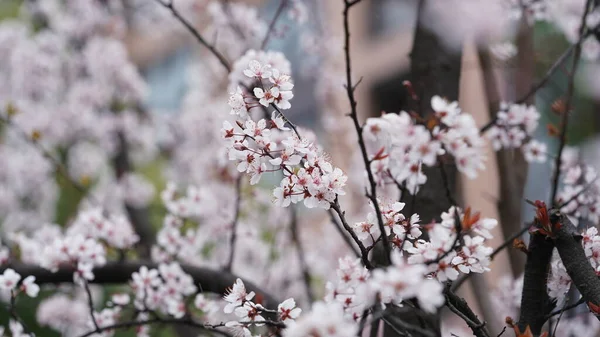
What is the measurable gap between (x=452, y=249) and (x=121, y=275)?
1.63m

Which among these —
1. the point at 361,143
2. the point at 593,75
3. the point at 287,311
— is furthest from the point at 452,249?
the point at 593,75

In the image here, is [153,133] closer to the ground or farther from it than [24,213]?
farther from it

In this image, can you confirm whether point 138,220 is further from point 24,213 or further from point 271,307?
point 271,307

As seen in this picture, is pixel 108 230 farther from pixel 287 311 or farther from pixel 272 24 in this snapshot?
pixel 287 311

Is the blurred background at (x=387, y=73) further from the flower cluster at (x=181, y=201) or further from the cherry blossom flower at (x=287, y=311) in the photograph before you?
the flower cluster at (x=181, y=201)

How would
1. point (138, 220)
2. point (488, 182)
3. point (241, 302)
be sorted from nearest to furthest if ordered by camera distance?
point (241, 302)
point (138, 220)
point (488, 182)

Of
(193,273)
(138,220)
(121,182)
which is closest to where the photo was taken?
(193,273)

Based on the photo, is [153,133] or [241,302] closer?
[241,302]

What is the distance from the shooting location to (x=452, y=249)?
4.75 feet

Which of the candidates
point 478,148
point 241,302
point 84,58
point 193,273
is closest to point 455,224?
point 478,148

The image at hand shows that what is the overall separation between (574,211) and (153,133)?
161 inches

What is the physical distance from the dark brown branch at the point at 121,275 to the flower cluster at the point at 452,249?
1.03 m

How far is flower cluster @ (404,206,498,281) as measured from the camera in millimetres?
1371

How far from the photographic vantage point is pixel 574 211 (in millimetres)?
2260
